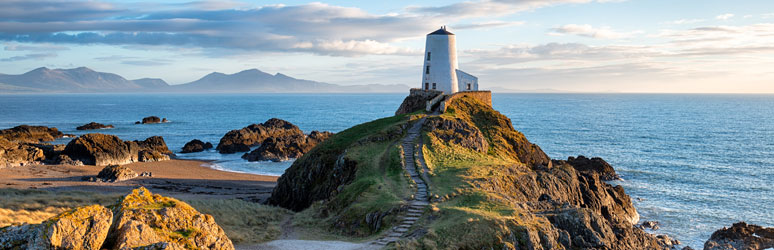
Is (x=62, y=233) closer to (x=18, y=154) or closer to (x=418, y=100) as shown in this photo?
(x=418, y=100)

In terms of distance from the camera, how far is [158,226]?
1683 cm

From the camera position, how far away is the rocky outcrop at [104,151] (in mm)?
59125

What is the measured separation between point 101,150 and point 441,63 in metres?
37.8

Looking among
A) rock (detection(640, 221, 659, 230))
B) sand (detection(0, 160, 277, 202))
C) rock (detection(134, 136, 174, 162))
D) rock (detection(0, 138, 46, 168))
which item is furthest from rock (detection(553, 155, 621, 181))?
rock (detection(0, 138, 46, 168))

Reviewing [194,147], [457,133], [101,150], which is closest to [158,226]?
[457,133]

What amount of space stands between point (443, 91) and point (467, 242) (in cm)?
3396

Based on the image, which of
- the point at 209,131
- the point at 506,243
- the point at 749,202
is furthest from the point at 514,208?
the point at 209,131

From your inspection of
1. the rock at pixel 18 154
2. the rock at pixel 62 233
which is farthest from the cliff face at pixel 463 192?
the rock at pixel 18 154

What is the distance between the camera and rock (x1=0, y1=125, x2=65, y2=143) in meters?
83.1

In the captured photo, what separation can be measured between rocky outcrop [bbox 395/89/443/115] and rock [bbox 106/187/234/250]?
35.5 meters

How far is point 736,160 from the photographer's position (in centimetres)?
6994

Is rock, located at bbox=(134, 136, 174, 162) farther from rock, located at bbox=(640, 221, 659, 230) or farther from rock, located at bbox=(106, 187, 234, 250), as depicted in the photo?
A: rock, located at bbox=(640, 221, 659, 230)

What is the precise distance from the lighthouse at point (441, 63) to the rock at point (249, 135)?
2921 cm

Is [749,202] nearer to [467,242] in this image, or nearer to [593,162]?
[593,162]
